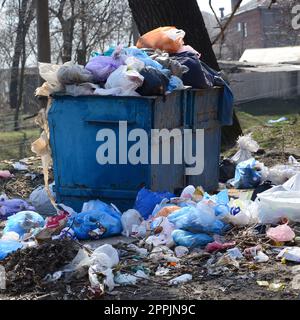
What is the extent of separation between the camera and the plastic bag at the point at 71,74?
19.2 feet

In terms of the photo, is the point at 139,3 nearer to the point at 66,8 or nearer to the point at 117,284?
the point at 117,284

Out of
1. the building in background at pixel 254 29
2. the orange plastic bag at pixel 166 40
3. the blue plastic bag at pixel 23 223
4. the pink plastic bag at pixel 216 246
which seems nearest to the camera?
the pink plastic bag at pixel 216 246

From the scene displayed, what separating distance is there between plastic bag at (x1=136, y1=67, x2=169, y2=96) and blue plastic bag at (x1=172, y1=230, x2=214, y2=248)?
1456mm

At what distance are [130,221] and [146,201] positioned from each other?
0.95ft

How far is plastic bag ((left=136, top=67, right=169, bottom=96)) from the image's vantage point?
18.9ft

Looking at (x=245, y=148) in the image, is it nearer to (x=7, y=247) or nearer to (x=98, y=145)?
(x=98, y=145)

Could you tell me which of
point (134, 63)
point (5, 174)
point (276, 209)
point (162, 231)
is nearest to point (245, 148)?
point (134, 63)

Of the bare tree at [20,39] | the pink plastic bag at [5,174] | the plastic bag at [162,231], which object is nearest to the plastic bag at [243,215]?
the plastic bag at [162,231]

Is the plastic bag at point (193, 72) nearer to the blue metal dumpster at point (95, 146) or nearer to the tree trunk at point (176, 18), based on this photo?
the blue metal dumpster at point (95, 146)

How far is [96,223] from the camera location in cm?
533

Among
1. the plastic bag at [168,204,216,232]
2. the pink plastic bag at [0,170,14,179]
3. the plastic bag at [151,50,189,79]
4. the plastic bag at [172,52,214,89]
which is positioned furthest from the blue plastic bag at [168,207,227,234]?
the pink plastic bag at [0,170,14,179]

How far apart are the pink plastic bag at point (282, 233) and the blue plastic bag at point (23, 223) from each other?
1.95 metres

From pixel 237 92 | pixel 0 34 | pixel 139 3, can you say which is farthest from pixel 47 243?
pixel 0 34

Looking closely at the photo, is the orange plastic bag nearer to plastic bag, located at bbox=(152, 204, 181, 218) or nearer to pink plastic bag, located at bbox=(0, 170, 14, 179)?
plastic bag, located at bbox=(152, 204, 181, 218)
